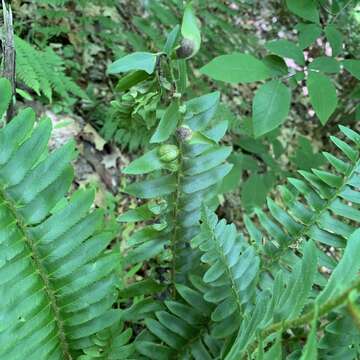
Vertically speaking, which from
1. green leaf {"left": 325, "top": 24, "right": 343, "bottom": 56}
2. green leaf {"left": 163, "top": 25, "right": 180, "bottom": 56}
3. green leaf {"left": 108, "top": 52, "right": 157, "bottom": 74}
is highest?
green leaf {"left": 163, "top": 25, "right": 180, "bottom": 56}

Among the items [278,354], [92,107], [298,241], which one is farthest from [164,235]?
[92,107]

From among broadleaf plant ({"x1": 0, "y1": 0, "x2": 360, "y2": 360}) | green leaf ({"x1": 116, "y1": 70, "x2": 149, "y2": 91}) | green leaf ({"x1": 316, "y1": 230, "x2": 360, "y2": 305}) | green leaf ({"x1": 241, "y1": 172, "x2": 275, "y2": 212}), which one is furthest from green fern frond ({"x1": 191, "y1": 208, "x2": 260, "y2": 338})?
green leaf ({"x1": 241, "y1": 172, "x2": 275, "y2": 212})

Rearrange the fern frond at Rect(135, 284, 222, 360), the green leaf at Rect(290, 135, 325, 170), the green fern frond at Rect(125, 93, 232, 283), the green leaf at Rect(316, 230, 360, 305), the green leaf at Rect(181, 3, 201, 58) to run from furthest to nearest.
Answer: the green leaf at Rect(290, 135, 325, 170), the fern frond at Rect(135, 284, 222, 360), the green fern frond at Rect(125, 93, 232, 283), the green leaf at Rect(181, 3, 201, 58), the green leaf at Rect(316, 230, 360, 305)

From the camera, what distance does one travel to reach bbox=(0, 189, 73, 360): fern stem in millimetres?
958

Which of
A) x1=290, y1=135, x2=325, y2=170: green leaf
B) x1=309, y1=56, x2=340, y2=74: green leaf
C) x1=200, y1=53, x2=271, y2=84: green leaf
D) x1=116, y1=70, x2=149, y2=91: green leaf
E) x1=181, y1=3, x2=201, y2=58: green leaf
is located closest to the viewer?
x1=181, y1=3, x2=201, y2=58: green leaf

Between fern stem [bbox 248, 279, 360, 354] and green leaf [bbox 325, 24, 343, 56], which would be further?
green leaf [bbox 325, 24, 343, 56]

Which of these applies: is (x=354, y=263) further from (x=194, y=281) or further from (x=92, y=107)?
(x=92, y=107)

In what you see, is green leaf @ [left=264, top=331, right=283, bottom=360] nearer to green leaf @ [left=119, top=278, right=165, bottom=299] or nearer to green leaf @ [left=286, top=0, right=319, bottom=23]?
green leaf @ [left=119, top=278, right=165, bottom=299]

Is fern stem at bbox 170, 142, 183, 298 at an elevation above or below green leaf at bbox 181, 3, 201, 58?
below

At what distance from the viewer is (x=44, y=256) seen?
1.03m

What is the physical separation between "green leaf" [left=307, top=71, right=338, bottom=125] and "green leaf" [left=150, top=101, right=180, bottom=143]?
0.64m

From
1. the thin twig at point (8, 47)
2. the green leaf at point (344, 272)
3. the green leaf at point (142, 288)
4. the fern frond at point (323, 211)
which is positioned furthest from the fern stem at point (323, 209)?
the thin twig at point (8, 47)

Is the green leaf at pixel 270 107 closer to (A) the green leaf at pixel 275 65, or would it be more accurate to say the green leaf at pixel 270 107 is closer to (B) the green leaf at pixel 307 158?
(A) the green leaf at pixel 275 65

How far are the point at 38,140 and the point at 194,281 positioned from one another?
0.55 meters
